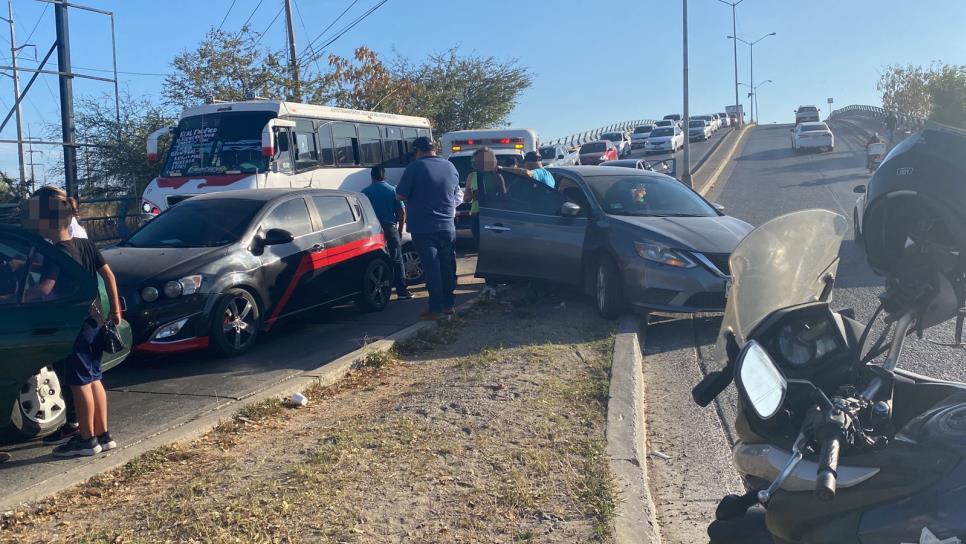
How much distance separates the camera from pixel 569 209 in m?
9.45

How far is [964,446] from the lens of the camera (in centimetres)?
227

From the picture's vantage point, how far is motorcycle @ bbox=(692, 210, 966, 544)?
228cm

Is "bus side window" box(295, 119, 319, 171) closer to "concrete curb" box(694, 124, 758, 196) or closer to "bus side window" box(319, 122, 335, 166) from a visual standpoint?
"bus side window" box(319, 122, 335, 166)

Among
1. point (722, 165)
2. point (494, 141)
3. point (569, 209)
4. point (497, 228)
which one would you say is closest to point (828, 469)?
point (569, 209)

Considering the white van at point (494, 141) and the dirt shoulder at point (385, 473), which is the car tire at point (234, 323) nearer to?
the dirt shoulder at point (385, 473)

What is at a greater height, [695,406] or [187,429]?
[187,429]

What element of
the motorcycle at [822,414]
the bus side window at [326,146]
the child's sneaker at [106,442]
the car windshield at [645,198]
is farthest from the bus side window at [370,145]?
the motorcycle at [822,414]

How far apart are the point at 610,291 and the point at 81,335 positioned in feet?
17.1

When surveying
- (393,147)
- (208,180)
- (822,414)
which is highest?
(393,147)

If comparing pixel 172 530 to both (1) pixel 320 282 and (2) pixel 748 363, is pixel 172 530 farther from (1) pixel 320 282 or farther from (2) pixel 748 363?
(1) pixel 320 282

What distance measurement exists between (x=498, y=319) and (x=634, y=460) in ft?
14.1

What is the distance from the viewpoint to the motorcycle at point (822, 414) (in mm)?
2277

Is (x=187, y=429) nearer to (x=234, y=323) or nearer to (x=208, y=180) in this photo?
(x=234, y=323)

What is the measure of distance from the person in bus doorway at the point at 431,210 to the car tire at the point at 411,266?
2935 millimetres
